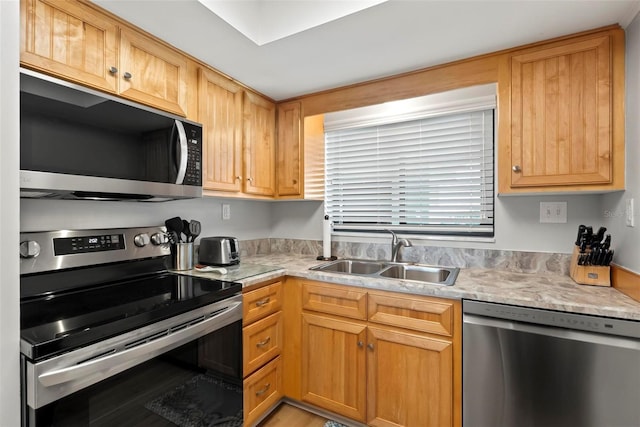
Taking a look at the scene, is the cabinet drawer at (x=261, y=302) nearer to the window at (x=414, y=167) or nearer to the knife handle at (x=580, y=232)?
the window at (x=414, y=167)

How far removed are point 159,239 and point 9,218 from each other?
982 millimetres

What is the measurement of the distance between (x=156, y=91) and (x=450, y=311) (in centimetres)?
185

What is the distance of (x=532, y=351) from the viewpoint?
4.44ft

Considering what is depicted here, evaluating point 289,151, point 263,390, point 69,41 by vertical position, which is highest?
point 69,41

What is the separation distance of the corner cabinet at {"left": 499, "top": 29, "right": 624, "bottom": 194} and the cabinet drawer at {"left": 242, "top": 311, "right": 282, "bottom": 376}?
1.53 metres

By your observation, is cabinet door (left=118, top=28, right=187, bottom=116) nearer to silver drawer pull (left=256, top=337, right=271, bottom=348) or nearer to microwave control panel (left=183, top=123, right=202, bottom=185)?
microwave control panel (left=183, top=123, right=202, bottom=185)

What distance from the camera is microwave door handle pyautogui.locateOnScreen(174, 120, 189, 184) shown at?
5.25 ft

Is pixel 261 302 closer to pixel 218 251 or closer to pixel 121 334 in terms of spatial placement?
pixel 218 251

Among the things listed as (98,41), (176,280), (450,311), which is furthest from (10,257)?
(450,311)

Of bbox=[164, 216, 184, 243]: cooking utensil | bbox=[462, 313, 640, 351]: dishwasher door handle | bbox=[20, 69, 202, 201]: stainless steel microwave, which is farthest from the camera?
bbox=[164, 216, 184, 243]: cooking utensil

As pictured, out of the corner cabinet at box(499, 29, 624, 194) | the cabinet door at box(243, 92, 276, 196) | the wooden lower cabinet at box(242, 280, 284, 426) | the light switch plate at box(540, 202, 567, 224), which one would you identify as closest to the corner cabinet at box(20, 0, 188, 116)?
the cabinet door at box(243, 92, 276, 196)

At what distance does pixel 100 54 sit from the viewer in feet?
4.64

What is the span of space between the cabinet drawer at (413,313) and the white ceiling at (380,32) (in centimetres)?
135

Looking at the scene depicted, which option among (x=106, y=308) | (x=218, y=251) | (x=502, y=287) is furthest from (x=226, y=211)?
(x=502, y=287)
